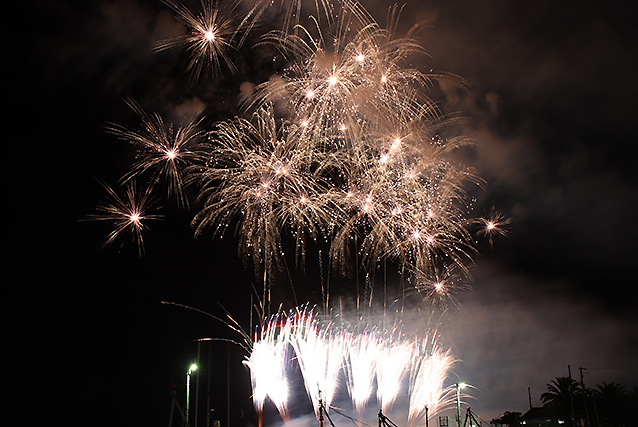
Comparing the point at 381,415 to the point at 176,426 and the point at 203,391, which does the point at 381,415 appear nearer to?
the point at 203,391

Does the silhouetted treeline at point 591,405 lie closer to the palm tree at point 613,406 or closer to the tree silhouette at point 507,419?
the palm tree at point 613,406

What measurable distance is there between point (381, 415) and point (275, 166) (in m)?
14.9

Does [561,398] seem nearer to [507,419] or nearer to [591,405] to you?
[591,405]

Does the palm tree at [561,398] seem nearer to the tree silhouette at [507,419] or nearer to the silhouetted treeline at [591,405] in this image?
the silhouetted treeline at [591,405]

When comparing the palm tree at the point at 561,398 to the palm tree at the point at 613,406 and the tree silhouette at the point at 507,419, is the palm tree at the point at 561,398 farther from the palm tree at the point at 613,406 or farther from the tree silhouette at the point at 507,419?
the tree silhouette at the point at 507,419

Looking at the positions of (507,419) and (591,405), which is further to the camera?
(507,419)

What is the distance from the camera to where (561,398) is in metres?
47.8

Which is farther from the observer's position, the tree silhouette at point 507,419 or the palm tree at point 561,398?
the tree silhouette at point 507,419

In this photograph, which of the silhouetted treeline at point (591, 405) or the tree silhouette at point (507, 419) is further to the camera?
the tree silhouette at point (507, 419)

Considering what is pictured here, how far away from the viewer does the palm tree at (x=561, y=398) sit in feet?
154

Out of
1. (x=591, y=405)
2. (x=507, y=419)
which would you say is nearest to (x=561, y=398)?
(x=591, y=405)

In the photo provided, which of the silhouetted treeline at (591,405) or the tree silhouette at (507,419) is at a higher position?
the silhouetted treeline at (591,405)

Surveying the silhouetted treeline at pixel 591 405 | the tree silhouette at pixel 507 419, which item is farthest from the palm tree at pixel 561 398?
the tree silhouette at pixel 507 419

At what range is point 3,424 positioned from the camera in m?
25.6
